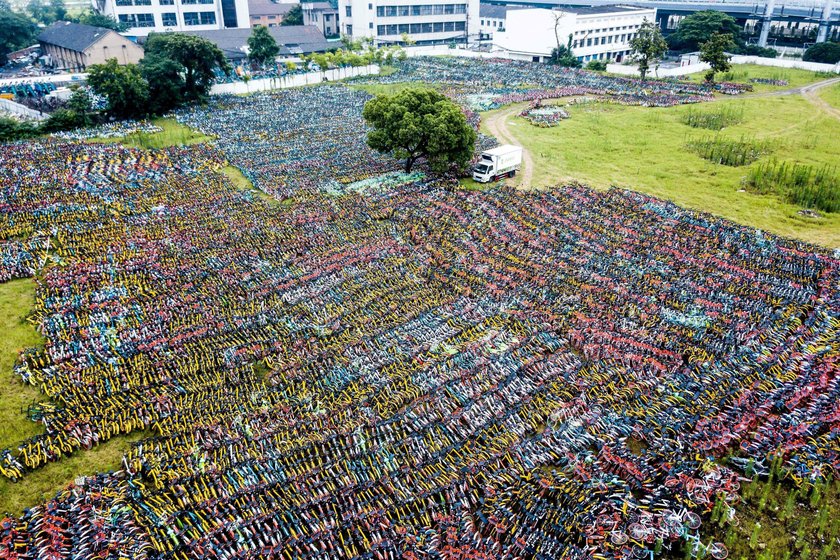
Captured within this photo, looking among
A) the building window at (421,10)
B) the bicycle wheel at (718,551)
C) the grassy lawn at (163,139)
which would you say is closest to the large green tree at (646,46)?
the building window at (421,10)

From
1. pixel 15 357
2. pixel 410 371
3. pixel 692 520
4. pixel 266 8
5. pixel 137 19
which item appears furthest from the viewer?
pixel 266 8

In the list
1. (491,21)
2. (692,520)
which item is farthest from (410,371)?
(491,21)

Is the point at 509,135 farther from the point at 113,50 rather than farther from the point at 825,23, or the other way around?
the point at 825,23

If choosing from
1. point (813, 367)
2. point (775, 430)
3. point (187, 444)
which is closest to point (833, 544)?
point (775, 430)

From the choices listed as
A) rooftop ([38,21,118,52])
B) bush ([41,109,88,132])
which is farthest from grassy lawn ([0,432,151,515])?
rooftop ([38,21,118,52])

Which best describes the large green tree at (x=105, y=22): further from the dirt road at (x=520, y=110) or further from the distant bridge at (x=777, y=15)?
the distant bridge at (x=777, y=15)

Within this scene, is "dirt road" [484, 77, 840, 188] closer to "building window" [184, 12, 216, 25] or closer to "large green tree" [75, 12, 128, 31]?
"building window" [184, 12, 216, 25]

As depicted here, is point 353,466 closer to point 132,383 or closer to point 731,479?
point 132,383
